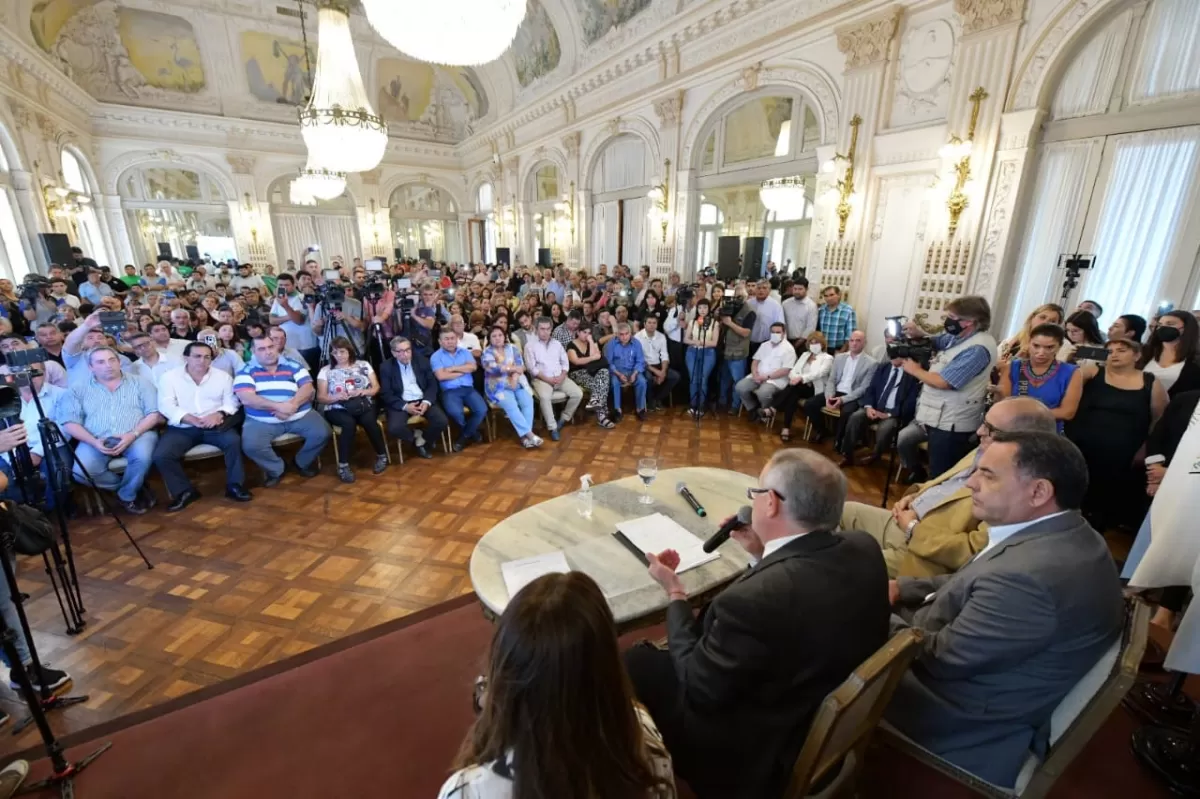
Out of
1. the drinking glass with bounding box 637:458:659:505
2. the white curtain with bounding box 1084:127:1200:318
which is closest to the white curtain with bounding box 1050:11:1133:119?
the white curtain with bounding box 1084:127:1200:318

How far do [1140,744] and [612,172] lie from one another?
36.2ft

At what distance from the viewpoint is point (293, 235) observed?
1552 cm

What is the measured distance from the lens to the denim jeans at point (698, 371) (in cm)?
540

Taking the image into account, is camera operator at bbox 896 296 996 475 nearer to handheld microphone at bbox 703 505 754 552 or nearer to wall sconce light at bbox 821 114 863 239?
handheld microphone at bbox 703 505 754 552

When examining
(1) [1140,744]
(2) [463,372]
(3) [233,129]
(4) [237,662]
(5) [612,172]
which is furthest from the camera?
(3) [233,129]

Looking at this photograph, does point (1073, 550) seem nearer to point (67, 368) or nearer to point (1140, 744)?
point (1140, 744)

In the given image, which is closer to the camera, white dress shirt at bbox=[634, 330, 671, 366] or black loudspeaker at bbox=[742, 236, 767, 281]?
white dress shirt at bbox=[634, 330, 671, 366]

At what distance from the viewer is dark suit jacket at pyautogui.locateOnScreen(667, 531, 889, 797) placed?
1106 mm

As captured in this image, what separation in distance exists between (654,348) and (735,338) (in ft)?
2.89

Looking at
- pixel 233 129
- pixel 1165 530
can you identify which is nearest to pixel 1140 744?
pixel 1165 530

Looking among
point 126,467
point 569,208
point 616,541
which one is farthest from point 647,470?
point 569,208

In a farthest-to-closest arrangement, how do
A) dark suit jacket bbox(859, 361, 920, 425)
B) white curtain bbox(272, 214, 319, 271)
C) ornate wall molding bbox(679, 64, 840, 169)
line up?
white curtain bbox(272, 214, 319, 271), ornate wall molding bbox(679, 64, 840, 169), dark suit jacket bbox(859, 361, 920, 425)

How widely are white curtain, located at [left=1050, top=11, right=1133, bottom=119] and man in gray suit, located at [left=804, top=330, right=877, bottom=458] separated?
2.91 meters

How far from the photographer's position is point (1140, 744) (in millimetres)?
1729
